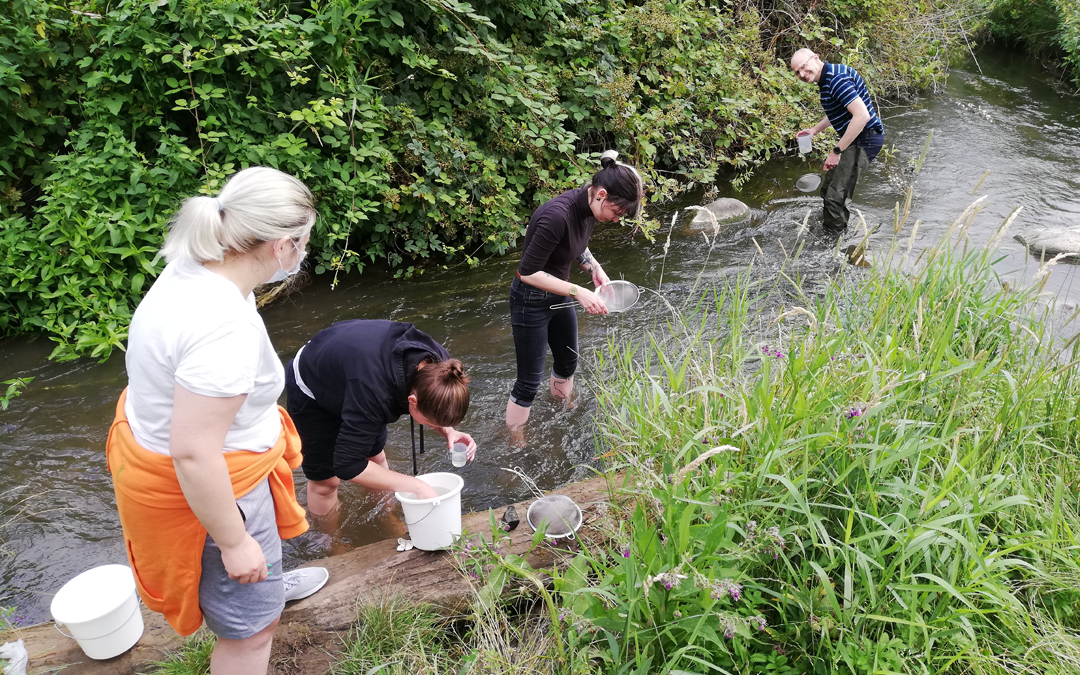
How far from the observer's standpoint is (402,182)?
5.77 meters

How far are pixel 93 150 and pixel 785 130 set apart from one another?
7.31m

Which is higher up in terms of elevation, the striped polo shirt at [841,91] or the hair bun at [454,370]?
the striped polo shirt at [841,91]

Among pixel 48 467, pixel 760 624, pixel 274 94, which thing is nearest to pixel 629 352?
pixel 760 624

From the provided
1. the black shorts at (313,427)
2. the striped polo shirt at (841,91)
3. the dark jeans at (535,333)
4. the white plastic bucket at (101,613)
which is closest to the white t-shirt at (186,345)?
the white plastic bucket at (101,613)

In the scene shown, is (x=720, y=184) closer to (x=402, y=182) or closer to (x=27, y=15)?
(x=402, y=182)

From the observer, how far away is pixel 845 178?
6406mm

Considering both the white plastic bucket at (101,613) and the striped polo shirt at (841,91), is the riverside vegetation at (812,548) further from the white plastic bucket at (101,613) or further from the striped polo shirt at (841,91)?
the striped polo shirt at (841,91)

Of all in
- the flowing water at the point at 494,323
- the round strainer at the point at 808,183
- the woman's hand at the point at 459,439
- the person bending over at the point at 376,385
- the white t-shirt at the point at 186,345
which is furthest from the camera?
the round strainer at the point at 808,183

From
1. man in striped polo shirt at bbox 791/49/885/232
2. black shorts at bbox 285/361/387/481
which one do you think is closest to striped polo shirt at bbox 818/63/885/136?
man in striped polo shirt at bbox 791/49/885/232

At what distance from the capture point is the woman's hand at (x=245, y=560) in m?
1.78

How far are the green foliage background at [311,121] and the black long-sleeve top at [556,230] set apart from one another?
7.94 feet

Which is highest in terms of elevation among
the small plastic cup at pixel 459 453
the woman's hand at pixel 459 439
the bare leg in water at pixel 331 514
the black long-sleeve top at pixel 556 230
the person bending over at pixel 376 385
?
the black long-sleeve top at pixel 556 230

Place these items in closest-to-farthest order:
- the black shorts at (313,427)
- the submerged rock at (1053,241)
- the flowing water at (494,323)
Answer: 1. the black shorts at (313,427)
2. the flowing water at (494,323)
3. the submerged rock at (1053,241)

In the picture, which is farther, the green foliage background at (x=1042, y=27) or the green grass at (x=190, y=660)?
the green foliage background at (x=1042, y=27)
